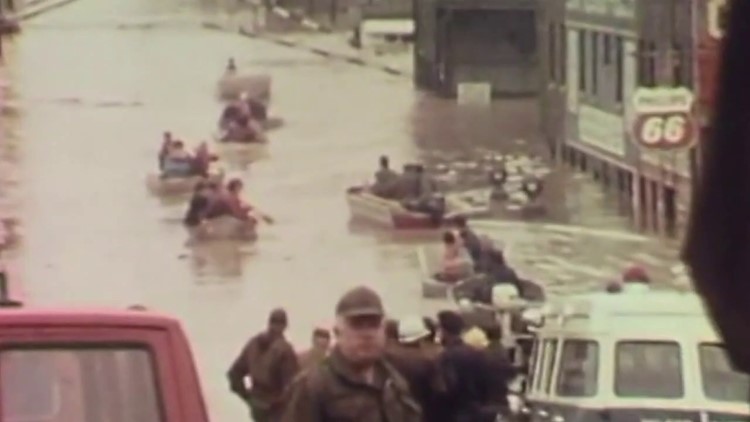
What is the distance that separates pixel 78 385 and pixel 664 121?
74.5 ft

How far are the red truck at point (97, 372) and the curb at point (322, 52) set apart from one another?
81.0 metres

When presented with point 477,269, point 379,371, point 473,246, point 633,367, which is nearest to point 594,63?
point 473,246

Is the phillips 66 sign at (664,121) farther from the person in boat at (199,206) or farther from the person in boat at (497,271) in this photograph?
the person in boat at (199,206)

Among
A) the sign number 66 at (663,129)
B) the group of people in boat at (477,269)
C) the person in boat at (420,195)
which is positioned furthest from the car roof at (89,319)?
the person in boat at (420,195)

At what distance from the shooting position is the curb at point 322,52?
89.5 m

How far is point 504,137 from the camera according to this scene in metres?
61.8

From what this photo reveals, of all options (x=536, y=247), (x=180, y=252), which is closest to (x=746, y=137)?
(x=536, y=247)

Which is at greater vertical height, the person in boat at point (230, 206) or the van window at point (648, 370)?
the van window at point (648, 370)

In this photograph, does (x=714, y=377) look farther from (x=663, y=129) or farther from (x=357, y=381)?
(x=663, y=129)

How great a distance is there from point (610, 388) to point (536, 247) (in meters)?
26.9

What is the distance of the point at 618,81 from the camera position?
4303cm

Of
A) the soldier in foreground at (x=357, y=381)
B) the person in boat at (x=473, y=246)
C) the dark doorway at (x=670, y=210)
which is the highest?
the soldier in foreground at (x=357, y=381)

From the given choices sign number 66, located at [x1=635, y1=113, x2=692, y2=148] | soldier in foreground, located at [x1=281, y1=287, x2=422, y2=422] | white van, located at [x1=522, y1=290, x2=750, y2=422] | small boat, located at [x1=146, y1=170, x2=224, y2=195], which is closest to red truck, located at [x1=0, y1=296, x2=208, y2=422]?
soldier in foreground, located at [x1=281, y1=287, x2=422, y2=422]

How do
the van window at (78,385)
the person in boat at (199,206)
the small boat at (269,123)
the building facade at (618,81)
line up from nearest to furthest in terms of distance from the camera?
the van window at (78,385), the building facade at (618,81), the person in boat at (199,206), the small boat at (269,123)
